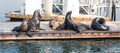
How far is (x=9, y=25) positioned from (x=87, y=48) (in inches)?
327

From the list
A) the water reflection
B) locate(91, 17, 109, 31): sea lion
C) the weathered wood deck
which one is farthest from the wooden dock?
locate(91, 17, 109, 31): sea lion

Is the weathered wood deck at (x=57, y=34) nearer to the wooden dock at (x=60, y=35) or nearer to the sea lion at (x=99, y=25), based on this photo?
the wooden dock at (x=60, y=35)

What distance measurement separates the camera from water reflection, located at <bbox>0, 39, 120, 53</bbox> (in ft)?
93.9

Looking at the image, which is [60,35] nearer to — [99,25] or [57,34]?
[57,34]

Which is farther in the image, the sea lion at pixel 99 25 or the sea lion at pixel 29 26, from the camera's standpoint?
the sea lion at pixel 99 25

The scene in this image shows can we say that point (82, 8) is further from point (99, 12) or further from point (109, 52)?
point (109, 52)

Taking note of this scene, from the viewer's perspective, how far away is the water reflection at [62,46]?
28.6m

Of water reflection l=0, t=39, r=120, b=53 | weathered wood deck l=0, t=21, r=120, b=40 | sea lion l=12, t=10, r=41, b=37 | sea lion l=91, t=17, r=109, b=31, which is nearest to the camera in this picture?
water reflection l=0, t=39, r=120, b=53

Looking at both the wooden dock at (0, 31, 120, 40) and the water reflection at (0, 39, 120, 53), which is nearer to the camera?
the water reflection at (0, 39, 120, 53)

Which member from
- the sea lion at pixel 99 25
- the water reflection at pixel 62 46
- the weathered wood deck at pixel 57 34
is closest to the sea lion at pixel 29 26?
the weathered wood deck at pixel 57 34

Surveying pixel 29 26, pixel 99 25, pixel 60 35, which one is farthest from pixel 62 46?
pixel 99 25

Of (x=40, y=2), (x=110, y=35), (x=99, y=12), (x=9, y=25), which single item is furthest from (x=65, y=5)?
(x=110, y=35)

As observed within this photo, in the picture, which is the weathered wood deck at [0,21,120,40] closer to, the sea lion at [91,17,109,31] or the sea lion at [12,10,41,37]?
the sea lion at [12,10,41,37]

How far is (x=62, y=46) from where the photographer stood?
1186 inches
